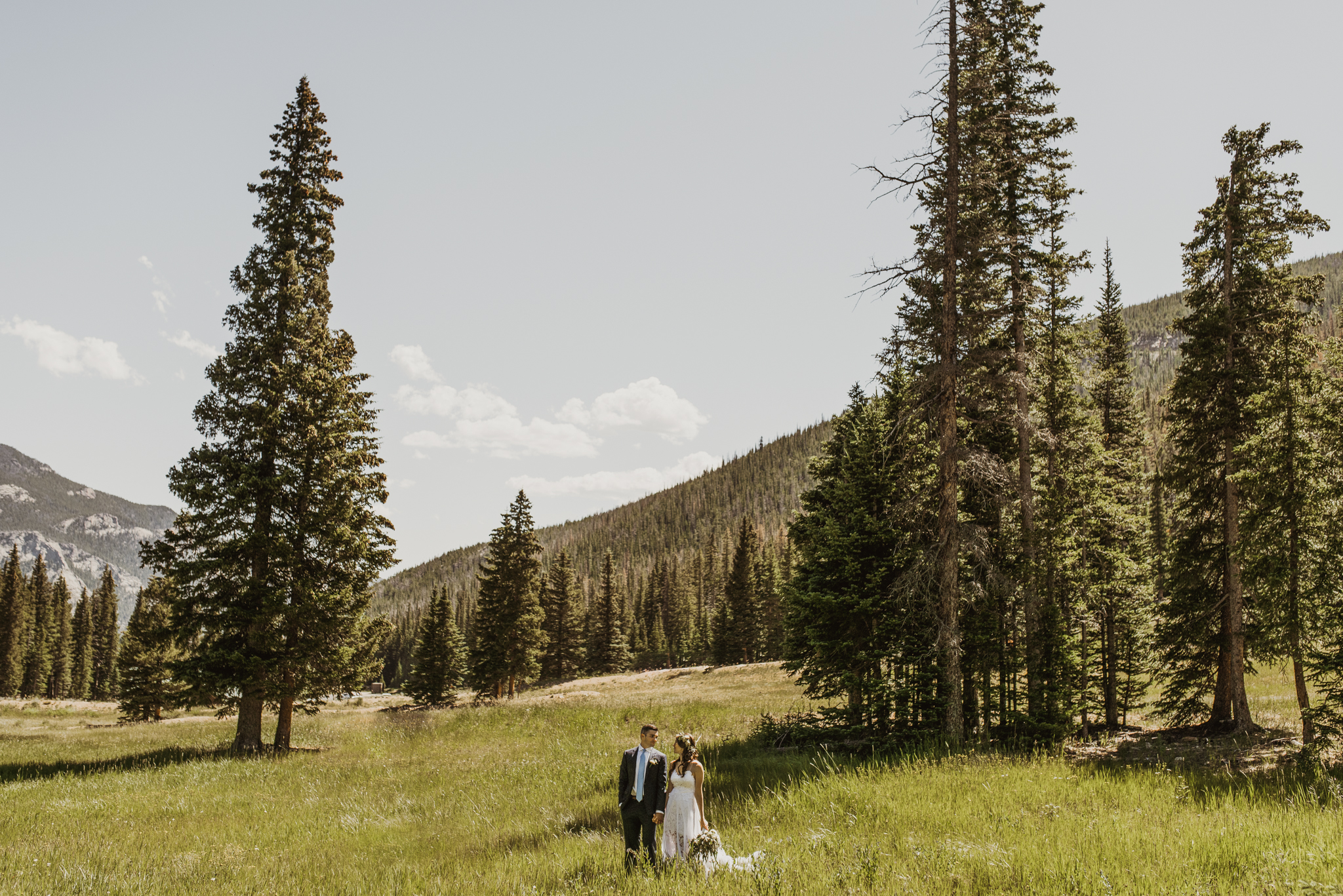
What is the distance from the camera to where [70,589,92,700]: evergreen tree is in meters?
81.7

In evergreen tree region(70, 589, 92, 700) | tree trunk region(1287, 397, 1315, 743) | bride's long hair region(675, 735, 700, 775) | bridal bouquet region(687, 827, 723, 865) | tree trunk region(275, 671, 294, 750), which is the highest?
tree trunk region(1287, 397, 1315, 743)

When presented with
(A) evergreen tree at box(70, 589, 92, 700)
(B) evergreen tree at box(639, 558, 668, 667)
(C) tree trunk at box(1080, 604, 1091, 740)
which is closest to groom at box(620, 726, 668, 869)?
(C) tree trunk at box(1080, 604, 1091, 740)

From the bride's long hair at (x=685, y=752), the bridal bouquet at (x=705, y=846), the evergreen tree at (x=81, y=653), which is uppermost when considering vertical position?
the bride's long hair at (x=685, y=752)

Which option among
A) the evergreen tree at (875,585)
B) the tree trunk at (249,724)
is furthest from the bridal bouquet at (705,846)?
the tree trunk at (249,724)

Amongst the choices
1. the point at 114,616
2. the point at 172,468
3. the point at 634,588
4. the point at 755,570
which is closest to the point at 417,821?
the point at 172,468

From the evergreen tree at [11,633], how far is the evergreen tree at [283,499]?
244ft

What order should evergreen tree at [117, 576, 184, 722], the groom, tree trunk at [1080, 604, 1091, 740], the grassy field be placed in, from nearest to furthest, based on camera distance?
the grassy field
the groom
tree trunk at [1080, 604, 1091, 740]
evergreen tree at [117, 576, 184, 722]

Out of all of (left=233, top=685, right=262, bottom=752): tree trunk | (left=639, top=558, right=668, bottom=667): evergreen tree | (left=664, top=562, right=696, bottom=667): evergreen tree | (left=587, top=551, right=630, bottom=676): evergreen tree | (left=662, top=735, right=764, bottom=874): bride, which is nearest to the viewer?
(left=662, top=735, right=764, bottom=874): bride

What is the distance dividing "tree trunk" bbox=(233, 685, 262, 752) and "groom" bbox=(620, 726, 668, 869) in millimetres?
16913

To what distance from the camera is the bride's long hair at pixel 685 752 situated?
8.27 metres

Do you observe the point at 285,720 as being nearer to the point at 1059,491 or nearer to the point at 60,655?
the point at 1059,491

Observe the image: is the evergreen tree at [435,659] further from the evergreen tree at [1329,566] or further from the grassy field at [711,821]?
the evergreen tree at [1329,566]

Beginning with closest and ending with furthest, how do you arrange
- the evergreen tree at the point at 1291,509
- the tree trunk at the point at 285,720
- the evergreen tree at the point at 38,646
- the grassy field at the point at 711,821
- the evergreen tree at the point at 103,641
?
1. the grassy field at the point at 711,821
2. the evergreen tree at the point at 1291,509
3. the tree trunk at the point at 285,720
4. the evergreen tree at the point at 38,646
5. the evergreen tree at the point at 103,641

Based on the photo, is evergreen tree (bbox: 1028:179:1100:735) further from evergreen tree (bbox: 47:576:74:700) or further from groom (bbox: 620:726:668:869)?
evergreen tree (bbox: 47:576:74:700)
